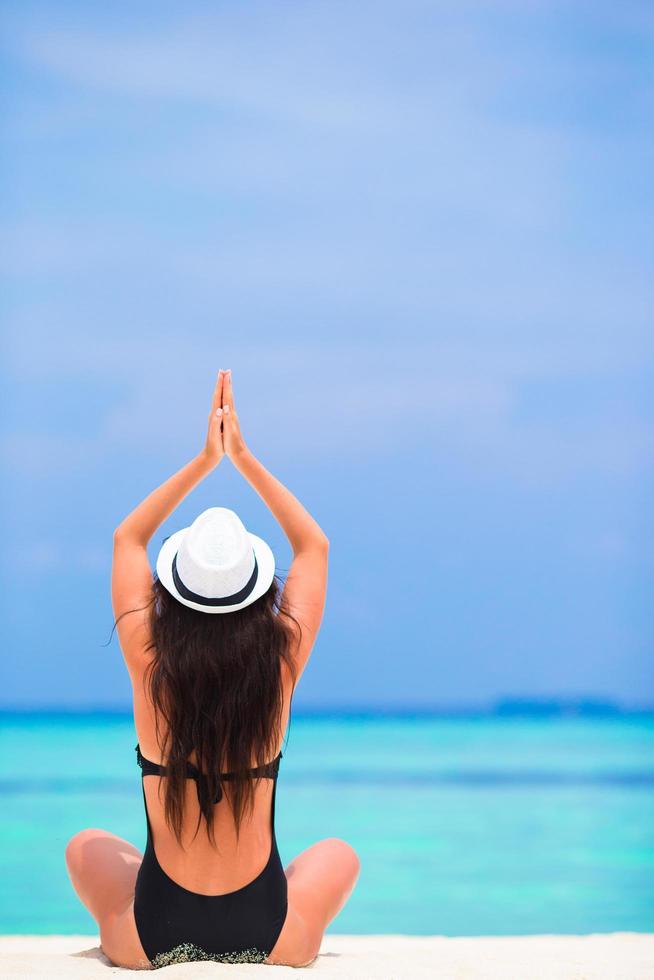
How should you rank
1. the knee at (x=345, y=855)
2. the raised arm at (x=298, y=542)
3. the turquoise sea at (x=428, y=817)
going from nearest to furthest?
the raised arm at (x=298, y=542) → the knee at (x=345, y=855) → the turquoise sea at (x=428, y=817)

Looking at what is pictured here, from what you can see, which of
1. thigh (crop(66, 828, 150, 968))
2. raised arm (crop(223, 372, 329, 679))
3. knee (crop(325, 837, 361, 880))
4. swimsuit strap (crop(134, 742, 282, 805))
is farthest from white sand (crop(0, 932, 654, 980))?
raised arm (crop(223, 372, 329, 679))

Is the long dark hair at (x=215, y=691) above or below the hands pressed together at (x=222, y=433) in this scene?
below

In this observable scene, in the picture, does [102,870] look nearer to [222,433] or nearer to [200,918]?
[200,918]

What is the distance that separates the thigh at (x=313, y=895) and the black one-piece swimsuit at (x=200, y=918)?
0.06 m

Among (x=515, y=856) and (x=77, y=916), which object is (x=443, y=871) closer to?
(x=515, y=856)

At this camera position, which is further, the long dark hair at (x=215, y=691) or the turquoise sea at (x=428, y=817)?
the turquoise sea at (x=428, y=817)

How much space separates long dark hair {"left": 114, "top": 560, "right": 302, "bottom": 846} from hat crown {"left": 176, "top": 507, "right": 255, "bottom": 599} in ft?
0.20

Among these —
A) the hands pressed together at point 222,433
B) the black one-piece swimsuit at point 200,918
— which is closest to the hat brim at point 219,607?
the hands pressed together at point 222,433

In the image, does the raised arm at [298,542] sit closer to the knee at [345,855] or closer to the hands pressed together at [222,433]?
the hands pressed together at [222,433]

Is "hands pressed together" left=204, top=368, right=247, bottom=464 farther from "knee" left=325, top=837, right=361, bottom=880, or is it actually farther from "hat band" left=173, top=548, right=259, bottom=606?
"knee" left=325, top=837, right=361, bottom=880

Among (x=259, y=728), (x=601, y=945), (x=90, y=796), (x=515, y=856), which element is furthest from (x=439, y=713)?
(x=259, y=728)

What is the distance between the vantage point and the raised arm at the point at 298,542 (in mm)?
2119

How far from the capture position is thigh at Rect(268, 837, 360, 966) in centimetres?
215

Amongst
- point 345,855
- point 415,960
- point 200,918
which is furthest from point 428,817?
point 200,918
